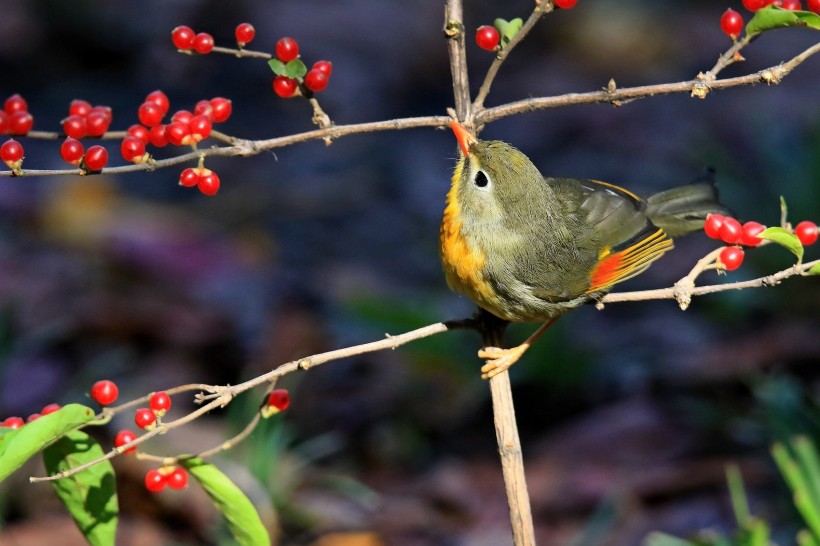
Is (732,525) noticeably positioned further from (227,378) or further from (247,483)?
(227,378)

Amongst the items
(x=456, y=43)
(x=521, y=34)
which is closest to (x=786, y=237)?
(x=521, y=34)

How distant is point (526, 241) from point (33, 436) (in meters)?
1.27

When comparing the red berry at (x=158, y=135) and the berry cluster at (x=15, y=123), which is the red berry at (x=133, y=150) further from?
the berry cluster at (x=15, y=123)

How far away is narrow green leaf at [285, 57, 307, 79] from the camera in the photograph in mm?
2020

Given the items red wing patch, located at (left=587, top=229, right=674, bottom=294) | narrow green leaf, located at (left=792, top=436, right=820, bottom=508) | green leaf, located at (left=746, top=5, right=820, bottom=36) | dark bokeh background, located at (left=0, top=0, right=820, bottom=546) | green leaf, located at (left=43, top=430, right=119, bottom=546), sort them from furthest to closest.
A: dark bokeh background, located at (left=0, top=0, right=820, bottom=546) → narrow green leaf, located at (left=792, top=436, right=820, bottom=508) → red wing patch, located at (left=587, top=229, right=674, bottom=294) → green leaf, located at (left=43, top=430, right=119, bottom=546) → green leaf, located at (left=746, top=5, right=820, bottom=36)

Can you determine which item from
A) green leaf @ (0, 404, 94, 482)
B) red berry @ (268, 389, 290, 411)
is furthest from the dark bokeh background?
green leaf @ (0, 404, 94, 482)

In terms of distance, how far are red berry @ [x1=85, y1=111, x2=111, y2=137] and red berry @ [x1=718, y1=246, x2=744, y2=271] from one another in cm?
123

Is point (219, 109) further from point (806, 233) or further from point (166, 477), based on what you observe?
point (806, 233)

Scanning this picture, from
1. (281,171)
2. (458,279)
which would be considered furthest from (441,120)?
(281,171)

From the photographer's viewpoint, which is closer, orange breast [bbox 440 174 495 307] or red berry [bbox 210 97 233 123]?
red berry [bbox 210 97 233 123]

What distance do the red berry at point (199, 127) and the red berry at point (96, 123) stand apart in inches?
6.4

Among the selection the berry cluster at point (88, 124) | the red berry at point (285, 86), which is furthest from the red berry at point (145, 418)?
the red berry at point (285, 86)

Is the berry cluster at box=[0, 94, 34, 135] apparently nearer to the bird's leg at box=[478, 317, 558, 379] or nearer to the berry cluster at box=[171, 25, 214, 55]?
the berry cluster at box=[171, 25, 214, 55]

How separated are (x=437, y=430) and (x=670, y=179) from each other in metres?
2.36
